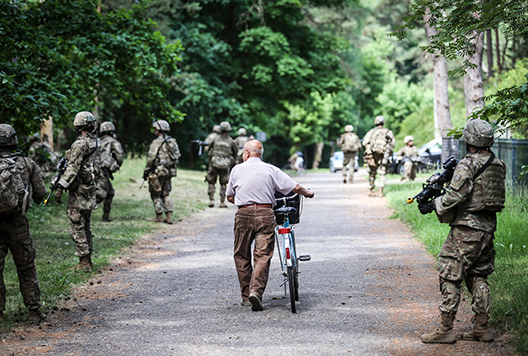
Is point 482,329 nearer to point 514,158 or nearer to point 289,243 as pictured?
point 289,243

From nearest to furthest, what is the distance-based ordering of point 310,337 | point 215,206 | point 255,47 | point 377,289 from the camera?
1. point 310,337
2. point 377,289
3. point 215,206
4. point 255,47

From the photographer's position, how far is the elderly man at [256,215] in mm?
6977

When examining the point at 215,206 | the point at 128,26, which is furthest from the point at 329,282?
the point at 215,206

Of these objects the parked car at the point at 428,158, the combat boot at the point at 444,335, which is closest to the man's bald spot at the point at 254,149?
the combat boot at the point at 444,335

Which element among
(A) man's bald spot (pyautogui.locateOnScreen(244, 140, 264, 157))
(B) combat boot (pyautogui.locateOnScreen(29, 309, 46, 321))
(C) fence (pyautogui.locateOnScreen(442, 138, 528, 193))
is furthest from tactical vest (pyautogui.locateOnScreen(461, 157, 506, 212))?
(C) fence (pyautogui.locateOnScreen(442, 138, 528, 193))

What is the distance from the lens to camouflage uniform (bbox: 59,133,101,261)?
9.04 m

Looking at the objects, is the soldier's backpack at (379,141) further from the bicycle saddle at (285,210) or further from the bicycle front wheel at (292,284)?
the bicycle front wheel at (292,284)

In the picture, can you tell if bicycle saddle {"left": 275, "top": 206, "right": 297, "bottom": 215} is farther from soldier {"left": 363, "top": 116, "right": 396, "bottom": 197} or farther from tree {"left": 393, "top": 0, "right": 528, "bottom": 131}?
soldier {"left": 363, "top": 116, "right": 396, "bottom": 197}

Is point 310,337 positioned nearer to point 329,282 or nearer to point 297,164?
point 329,282

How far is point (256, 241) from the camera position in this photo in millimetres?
7055

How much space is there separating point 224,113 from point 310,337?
89.1ft

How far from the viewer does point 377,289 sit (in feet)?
25.7

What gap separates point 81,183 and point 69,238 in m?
3.39

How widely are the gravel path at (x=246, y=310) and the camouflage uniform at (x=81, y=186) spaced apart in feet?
2.03
